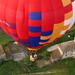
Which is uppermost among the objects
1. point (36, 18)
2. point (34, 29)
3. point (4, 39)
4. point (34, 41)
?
point (36, 18)

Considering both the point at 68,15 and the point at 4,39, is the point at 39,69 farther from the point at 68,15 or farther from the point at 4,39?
the point at 68,15

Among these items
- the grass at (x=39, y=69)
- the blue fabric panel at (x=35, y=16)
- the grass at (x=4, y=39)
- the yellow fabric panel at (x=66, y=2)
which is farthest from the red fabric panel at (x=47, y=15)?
the grass at (x=4, y=39)

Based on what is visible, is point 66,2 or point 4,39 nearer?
point 66,2

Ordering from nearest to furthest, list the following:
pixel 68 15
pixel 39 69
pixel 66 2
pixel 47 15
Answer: pixel 47 15
pixel 66 2
pixel 68 15
pixel 39 69

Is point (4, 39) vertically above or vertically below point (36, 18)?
below

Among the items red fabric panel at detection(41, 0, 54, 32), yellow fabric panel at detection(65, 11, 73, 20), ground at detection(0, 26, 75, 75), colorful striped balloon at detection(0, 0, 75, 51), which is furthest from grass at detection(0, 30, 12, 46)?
yellow fabric panel at detection(65, 11, 73, 20)

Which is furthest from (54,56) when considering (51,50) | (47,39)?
(47,39)

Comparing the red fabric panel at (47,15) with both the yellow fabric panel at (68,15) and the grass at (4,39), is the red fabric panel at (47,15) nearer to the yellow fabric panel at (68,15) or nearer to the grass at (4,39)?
the yellow fabric panel at (68,15)

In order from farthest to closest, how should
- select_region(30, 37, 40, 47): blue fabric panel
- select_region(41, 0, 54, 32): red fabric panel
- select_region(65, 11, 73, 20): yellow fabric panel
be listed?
1. select_region(30, 37, 40, 47): blue fabric panel
2. select_region(65, 11, 73, 20): yellow fabric panel
3. select_region(41, 0, 54, 32): red fabric panel

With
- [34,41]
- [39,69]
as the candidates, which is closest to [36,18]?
[34,41]

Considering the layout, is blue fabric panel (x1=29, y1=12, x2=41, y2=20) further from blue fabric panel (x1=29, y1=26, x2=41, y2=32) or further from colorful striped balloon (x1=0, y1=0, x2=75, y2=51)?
blue fabric panel (x1=29, y1=26, x2=41, y2=32)
